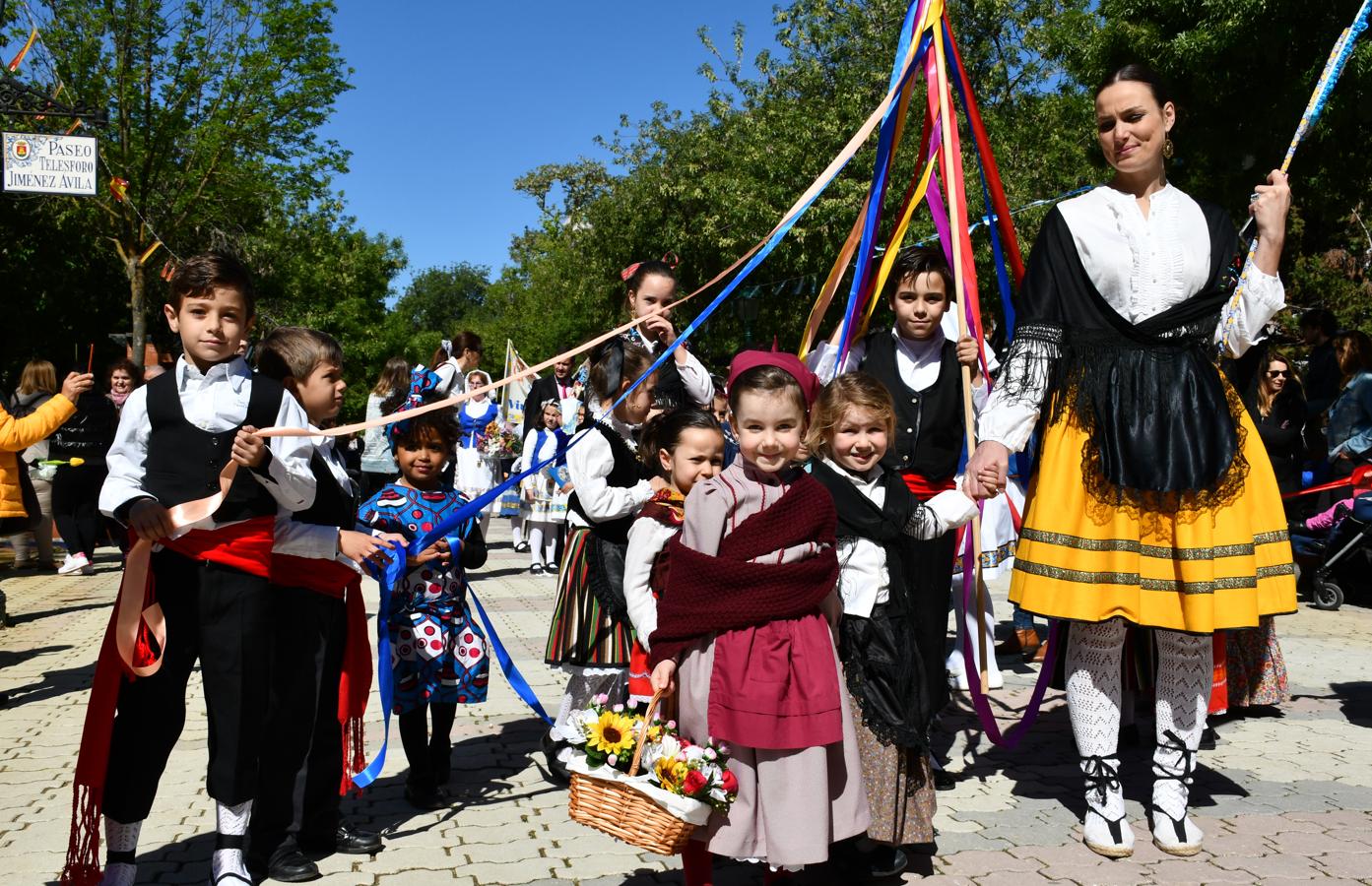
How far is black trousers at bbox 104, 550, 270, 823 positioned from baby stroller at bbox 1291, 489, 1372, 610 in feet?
27.0

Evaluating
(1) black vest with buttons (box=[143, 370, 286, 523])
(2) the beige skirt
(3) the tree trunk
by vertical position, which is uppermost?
(3) the tree trunk

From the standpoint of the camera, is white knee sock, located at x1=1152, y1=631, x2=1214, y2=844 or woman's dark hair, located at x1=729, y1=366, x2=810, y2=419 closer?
woman's dark hair, located at x1=729, y1=366, x2=810, y2=419

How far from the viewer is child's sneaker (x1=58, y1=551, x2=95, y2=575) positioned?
11.6 m

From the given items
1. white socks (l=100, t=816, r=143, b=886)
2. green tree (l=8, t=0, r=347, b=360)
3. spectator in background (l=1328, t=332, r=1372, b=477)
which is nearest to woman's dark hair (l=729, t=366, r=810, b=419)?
white socks (l=100, t=816, r=143, b=886)

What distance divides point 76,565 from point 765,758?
1075 cm

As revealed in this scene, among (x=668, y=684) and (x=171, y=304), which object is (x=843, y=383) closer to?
(x=668, y=684)

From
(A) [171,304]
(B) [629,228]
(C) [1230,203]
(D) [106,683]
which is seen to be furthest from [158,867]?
(B) [629,228]

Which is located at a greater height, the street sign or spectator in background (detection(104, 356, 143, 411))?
the street sign

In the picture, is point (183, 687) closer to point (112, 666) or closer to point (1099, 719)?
point (112, 666)

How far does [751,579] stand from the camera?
10.2 feet

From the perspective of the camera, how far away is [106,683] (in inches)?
125

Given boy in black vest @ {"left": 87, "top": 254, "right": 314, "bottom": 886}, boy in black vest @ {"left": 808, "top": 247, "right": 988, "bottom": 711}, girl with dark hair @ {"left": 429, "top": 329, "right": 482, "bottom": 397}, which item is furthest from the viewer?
girl with dark hair @ {"left": 429, "top": 329, "right": 482, "bottom": 397}

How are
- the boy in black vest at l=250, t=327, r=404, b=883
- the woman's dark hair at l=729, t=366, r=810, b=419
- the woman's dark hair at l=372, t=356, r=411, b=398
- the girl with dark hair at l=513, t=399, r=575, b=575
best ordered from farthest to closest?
1. the girl with dark hair at l=513, t=399, r=575, b=575
2. the woman's dark hair at l=372, t=356, r=411, b=398
3. the boy in black vest at l=250, t=327, r=404, b=883
4. the woman's dark hair at l=729, t=366, r=810, b=419

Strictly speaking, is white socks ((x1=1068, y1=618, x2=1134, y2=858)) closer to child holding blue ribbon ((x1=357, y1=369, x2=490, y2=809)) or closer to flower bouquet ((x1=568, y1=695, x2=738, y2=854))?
flower bouquet ((x1=568, y1=695, x2=738, y2=854))
